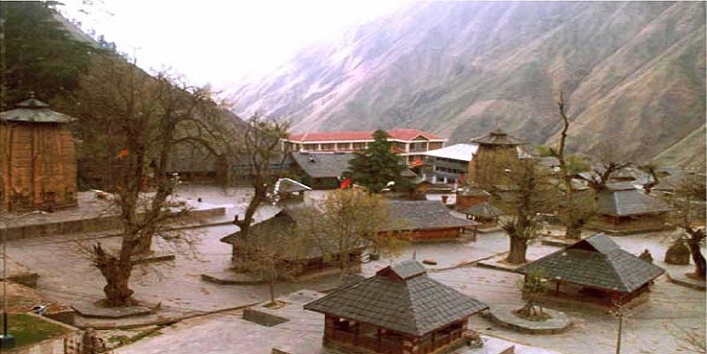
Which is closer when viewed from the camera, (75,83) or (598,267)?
(598,267)

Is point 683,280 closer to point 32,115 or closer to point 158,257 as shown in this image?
point 158,257

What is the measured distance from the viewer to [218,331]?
23.0 meters

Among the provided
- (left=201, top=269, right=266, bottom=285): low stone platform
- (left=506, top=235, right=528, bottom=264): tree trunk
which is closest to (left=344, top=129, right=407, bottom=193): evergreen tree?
(left=506, top=235, right=528, bottom=264): tree trunk

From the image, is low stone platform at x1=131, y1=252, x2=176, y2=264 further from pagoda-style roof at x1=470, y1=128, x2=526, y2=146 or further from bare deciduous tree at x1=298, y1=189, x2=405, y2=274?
pagoda-style roof at x1=470, y1=128, x2=526, y2=146

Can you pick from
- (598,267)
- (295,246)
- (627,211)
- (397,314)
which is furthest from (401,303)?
(627,211)

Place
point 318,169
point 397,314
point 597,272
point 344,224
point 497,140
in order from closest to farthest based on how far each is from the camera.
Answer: point 397,314, point 597,272, point 344,224, point 497,140, point 318,169

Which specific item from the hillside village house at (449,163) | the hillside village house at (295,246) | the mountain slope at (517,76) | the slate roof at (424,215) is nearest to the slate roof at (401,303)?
the hillside village house at (295,246)

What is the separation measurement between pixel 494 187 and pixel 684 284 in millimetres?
15592

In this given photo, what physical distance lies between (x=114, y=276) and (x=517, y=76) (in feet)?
342

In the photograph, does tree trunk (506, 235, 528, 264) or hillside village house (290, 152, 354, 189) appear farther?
hillside village house (290, 152, 354, 189)

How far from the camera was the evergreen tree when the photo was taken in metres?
53.2

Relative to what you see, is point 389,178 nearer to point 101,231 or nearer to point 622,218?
point 622,218

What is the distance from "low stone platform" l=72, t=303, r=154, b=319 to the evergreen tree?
29.9 meters

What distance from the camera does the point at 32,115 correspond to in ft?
128
